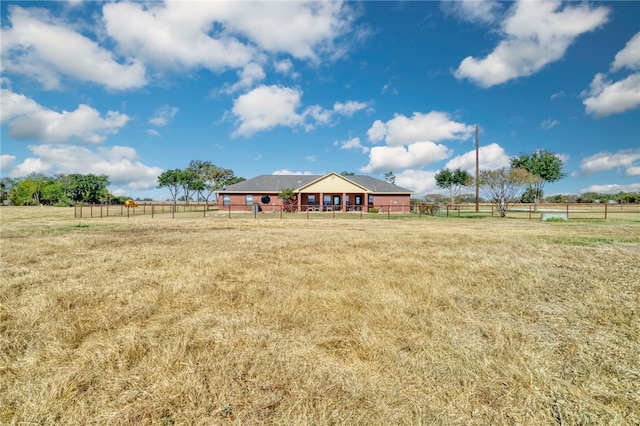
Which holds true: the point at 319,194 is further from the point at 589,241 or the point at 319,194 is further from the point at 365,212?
the point at 589,241

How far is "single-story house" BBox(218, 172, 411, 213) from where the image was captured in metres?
36.4

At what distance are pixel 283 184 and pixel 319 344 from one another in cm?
3619

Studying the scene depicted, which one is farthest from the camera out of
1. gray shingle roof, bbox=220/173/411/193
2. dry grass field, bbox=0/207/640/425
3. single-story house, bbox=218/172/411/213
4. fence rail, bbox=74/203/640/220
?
gray shingle roof, bbox=220/173/411/193

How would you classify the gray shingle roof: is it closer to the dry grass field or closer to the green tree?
the dry grass field

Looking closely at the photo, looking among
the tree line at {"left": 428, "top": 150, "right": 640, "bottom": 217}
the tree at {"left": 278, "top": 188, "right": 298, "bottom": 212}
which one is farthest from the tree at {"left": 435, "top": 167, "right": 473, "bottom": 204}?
the tree at {"left": 278, "top": 188, "right": 298, "bottom": 212}

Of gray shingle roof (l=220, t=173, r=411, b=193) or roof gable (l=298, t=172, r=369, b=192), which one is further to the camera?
gray shingle roof (l=220, t=173, r=411, b=193)

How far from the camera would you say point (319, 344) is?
313 cm

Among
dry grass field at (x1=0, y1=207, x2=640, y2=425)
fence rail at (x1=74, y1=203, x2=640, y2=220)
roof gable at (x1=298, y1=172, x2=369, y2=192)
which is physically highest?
roof gable at (x1=298, y1=172, x2=369, y2=192)

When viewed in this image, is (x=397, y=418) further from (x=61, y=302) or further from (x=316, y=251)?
(x=316, y=251)

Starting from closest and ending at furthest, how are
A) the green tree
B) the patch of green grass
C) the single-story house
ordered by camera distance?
the patch of green grass < the single-story house < the green tree

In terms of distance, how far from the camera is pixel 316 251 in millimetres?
8398

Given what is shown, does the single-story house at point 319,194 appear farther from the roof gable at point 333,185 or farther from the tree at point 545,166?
the tree at point 545,166

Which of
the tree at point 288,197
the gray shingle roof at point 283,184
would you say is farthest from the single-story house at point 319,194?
the tree at point 288,197

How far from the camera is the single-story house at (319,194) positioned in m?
36.4
